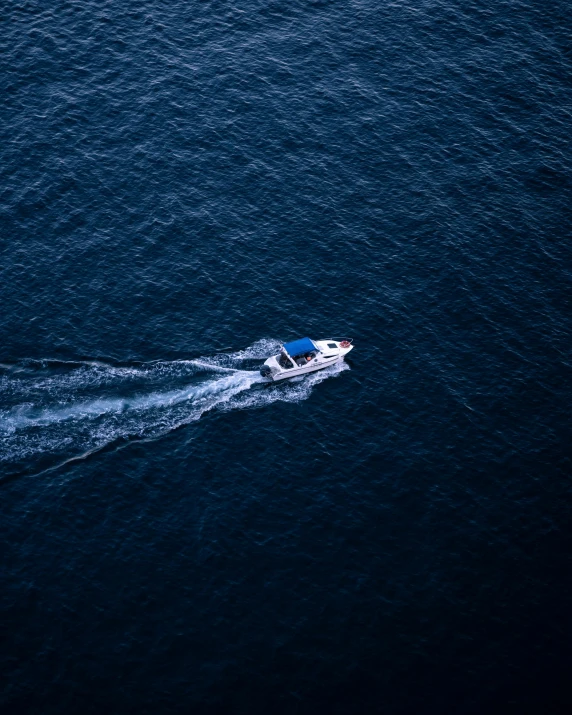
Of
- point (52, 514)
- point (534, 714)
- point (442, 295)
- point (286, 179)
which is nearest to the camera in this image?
point (534, 714)

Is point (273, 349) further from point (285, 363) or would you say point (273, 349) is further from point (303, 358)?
point (303, 358)

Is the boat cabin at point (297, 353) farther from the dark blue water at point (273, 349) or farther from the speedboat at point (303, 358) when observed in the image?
the dark blue water at point (273, 349)

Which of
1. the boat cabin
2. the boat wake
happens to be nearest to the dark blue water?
the boat wake

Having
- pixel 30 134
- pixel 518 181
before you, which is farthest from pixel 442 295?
pixel 30 134

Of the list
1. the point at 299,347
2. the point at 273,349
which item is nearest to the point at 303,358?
the point at 299,347

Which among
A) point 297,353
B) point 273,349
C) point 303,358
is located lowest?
point 273,349

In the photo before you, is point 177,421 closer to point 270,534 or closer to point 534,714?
point 270,534
